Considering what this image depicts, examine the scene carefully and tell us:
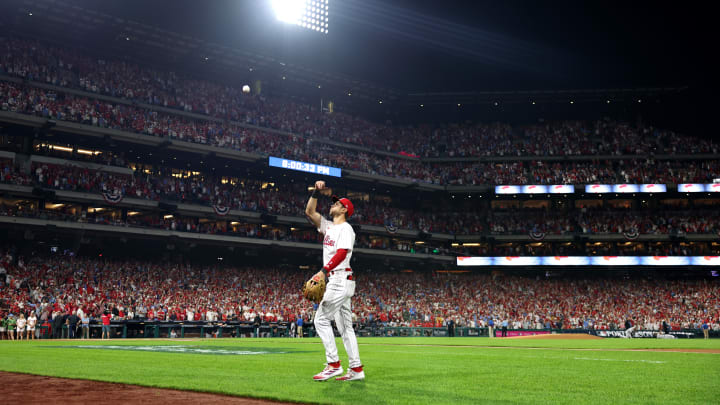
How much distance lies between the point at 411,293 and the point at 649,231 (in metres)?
25.0

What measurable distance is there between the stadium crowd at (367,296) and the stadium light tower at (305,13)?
21927 millimetres

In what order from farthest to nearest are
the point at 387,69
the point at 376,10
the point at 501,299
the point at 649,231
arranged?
1. the point at 387,69
2. the point at 649,231
3. the point at 501,299
4. the point at 376,10

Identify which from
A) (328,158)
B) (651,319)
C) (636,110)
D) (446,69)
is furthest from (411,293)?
(636,110)

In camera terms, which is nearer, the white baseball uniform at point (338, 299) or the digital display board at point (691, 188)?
the white baseball uniform at point (338, 299)

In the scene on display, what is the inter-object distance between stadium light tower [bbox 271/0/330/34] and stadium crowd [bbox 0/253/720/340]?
21.9 meters

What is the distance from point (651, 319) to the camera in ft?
149

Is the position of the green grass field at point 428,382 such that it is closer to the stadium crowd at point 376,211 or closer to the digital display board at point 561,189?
the stadium crowd at point 376,211

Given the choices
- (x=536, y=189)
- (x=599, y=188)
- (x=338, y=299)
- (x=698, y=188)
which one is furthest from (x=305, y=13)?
(x=338, y=299)

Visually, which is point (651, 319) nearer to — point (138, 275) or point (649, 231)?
point (649, 231)

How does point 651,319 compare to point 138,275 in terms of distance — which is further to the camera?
point 651,319

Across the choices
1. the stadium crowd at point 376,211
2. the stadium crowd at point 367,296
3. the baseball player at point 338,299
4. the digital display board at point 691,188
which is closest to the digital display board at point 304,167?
the stadium crowd at point 376,211

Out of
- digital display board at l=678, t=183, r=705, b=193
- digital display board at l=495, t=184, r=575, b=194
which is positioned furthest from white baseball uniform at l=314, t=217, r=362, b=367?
digital display board at l=678, t=183, r=705, b=193

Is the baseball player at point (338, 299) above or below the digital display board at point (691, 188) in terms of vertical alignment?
below

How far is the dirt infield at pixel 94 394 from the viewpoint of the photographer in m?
5.43
